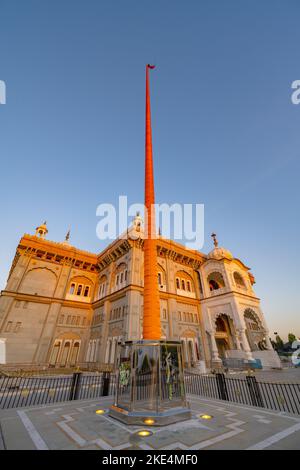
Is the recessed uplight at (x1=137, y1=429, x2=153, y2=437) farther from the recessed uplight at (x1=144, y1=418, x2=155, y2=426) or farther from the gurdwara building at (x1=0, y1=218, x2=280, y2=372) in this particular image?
the gurdwara building at (x1=0, y1=218, x2=280, y2=372)

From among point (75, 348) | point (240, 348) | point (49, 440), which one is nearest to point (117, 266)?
point (75, 348)

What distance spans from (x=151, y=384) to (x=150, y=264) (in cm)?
441

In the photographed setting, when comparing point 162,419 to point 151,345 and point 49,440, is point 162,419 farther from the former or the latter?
point 49,440

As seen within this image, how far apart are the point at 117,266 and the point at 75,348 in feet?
32.9

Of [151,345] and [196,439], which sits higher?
[151,345]

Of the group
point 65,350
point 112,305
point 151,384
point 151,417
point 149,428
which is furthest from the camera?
point 65,350

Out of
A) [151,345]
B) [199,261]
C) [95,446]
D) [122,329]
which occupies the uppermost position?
[199,261]

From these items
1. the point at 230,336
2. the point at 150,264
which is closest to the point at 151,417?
the point at 150,264

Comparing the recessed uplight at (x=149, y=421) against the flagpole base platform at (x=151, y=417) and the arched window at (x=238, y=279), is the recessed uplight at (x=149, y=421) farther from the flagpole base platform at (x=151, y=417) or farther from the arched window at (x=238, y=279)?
the arched window at (x=238, y=279)

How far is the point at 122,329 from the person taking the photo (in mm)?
18672

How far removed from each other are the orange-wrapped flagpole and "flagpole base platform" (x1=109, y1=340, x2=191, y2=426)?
4.84 ft

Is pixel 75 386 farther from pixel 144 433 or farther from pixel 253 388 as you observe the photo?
pixel 253 388

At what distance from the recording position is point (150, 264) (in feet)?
30.7

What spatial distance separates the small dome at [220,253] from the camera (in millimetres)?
24906
